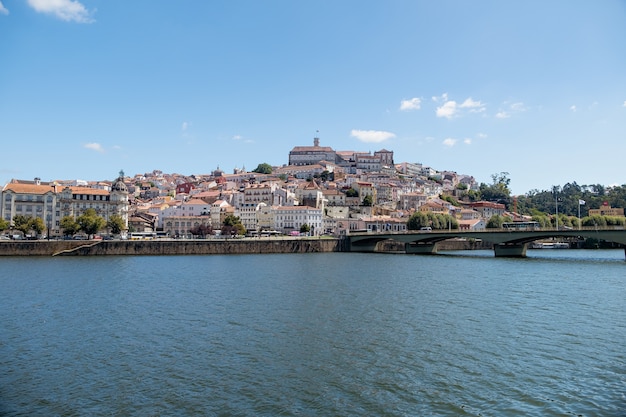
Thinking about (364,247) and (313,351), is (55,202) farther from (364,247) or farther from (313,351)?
(313,351)

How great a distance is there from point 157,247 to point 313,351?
62606 millimetres

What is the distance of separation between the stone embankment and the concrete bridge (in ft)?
28.7

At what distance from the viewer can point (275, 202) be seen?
121750mm

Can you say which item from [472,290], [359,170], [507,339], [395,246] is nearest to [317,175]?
[359,170]

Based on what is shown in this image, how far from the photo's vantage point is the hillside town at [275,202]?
3617 inches

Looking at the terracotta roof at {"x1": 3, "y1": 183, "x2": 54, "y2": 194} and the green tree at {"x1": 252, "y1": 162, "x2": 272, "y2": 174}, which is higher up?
the green tree at {"x1": 252, "y1": 162, "x2": 272, "y2": 174}

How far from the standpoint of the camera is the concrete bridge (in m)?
58.6

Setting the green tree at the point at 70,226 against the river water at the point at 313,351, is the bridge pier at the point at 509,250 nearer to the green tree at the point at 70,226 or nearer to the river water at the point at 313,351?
the river water at the point at 313,351

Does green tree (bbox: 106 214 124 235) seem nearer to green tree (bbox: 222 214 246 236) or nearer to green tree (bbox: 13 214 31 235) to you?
green tree (bbox: 13 214 31 235)

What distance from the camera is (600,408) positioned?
42.1 feet

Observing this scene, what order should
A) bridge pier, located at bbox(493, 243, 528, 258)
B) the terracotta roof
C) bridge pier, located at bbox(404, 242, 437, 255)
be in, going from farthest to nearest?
the terracotta roof, bridge pier, located at bbox(404, 242, 437, 255), bridge pier, located at bbox(493, 243, 528, 258)

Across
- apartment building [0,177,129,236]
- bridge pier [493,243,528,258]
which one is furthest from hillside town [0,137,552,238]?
bridge pier [493,243,528,258]

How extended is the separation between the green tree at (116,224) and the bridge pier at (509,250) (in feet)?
207

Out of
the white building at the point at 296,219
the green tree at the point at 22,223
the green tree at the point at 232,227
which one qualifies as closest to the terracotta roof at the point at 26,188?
the green tree at the point at 22,223
